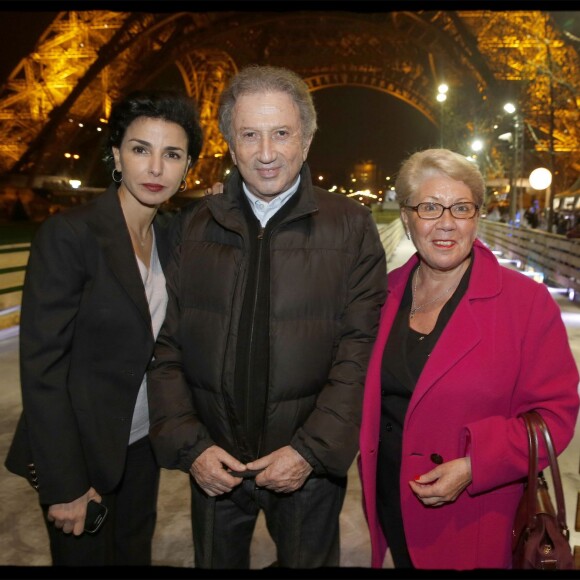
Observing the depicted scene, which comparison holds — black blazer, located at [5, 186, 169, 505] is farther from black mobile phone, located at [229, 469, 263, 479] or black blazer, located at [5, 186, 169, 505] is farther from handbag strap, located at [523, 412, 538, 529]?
handbag strap, located at [523, 412, 538, 529]

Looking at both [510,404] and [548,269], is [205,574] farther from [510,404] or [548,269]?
[548,269]

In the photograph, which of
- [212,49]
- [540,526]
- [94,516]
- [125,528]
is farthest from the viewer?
[212,49]

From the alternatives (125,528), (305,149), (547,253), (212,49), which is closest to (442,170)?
(305,149)

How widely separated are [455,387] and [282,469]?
0.59 metres

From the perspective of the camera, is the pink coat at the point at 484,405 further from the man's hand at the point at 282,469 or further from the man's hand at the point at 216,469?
the man's hand at the point at 216,469

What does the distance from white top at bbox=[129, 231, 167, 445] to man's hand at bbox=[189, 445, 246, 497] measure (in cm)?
34

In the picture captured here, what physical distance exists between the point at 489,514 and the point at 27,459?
148cm

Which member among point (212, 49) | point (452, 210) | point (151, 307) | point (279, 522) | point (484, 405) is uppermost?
point (212, 49)

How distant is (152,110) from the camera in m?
2.15

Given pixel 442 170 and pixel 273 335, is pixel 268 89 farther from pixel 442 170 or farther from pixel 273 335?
pixel 273 335

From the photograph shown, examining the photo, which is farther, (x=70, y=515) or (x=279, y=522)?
(x=279, y=522)

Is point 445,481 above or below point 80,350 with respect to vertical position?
below

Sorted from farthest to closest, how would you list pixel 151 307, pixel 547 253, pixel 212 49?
pixel 212 49
pixel 547 253
pixel 151 307

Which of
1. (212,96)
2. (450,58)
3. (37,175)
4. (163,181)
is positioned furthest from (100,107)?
(163,181)
